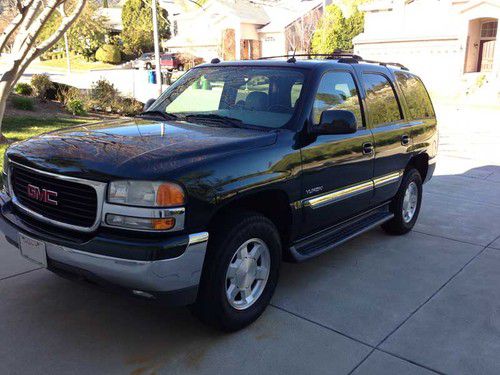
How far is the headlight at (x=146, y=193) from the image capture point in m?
3.02

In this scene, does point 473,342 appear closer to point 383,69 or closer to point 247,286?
point 247,286

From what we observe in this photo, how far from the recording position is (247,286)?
371 centimetres

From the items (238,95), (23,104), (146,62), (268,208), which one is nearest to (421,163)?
(238,95)

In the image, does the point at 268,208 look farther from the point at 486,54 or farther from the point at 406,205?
the point at 486,54

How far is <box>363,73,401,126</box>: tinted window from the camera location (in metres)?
5.01

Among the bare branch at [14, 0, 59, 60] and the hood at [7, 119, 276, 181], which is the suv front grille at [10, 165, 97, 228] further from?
the bare branch at [14, 0, 59, 60]

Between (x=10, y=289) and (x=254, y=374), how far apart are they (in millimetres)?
2338

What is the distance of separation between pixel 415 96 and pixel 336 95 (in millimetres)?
1845

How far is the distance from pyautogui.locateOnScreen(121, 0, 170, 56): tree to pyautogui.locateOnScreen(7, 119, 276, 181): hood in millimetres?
57318

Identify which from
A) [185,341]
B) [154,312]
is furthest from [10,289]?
[185,341]

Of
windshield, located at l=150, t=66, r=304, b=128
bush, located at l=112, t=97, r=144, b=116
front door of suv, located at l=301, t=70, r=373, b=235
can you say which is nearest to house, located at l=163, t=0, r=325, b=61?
bush, located at l=112, t=97, r=144, b=116

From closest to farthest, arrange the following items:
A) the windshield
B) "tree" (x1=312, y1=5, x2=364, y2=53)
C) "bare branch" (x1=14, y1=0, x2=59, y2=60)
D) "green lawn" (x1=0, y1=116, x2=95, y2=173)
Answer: the windshield < "bare branch" (x1=14, y1=0, x2=59, y2=60) < "green lawn" (x1=0, y1=116, x2=95, y2=173) < "tree" (x1=312, y1=5, x2=364, y2=53)

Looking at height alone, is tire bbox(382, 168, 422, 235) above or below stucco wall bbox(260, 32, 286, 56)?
below

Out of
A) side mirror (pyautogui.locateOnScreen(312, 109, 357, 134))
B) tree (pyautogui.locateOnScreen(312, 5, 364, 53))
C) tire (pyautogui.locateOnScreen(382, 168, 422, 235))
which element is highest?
tree (pyautogui.locateOnScreen(312, 5, 364, 53))
